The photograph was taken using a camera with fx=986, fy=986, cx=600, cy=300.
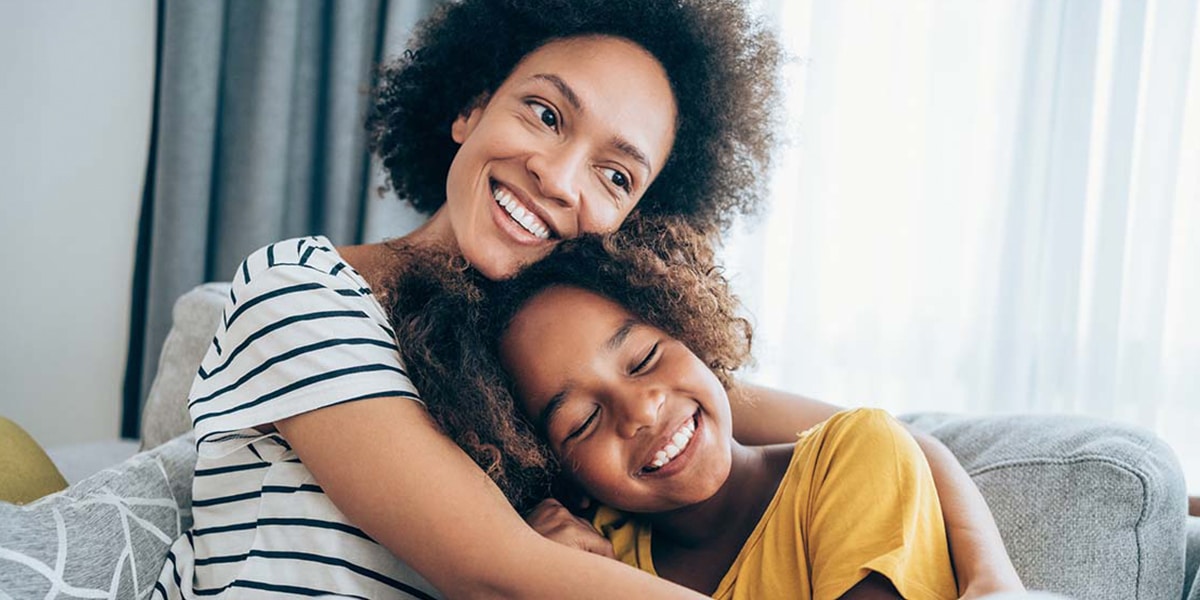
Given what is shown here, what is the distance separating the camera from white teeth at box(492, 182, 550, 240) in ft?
4.20

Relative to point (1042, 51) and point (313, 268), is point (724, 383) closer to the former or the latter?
point (313, 268)

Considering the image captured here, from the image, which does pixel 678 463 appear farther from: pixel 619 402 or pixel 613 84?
pixel 613 84

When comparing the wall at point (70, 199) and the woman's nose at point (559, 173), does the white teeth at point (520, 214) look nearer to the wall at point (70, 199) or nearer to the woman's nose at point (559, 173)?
the woman's nose at point (559, 173)

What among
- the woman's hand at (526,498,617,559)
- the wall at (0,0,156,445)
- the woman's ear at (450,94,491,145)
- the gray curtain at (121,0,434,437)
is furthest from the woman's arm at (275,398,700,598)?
the wall at (0,0,156,445)

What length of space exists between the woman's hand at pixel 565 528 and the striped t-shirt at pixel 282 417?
0.14m

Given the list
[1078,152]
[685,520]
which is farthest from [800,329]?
[685,520]

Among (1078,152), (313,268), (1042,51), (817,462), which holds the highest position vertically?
(1042,51)

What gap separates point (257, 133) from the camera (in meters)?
2.62

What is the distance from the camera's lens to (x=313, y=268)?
1.12m

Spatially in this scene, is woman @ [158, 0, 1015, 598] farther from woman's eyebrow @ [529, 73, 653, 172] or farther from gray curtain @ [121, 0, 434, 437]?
gray curtain @ [121, 0, 434, 437]

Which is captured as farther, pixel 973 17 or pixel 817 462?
pixel 973 17

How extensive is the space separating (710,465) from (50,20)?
260 centimetres

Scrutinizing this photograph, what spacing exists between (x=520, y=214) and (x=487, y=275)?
90 millimetres

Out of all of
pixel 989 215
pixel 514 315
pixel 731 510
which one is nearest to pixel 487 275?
pixel 514 315
